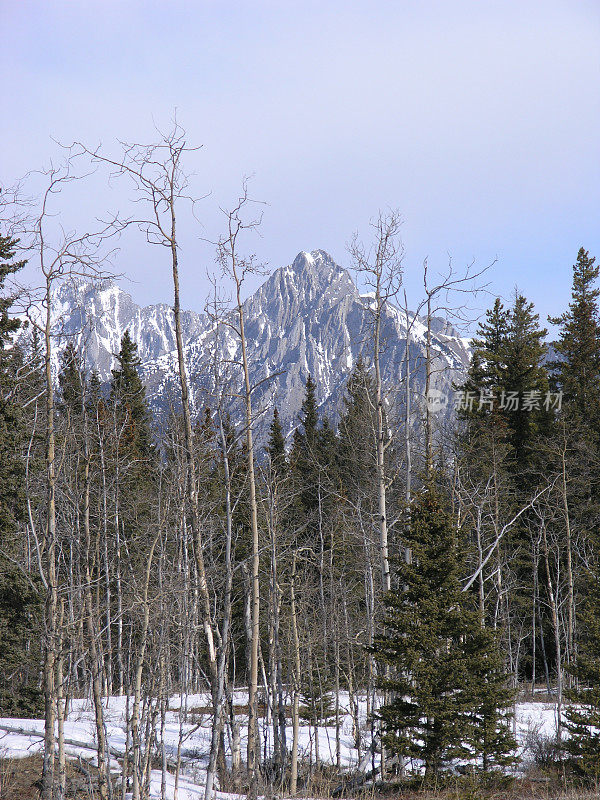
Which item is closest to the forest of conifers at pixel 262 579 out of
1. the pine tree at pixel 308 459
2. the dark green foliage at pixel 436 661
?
the dark green foliage at pixel 436 661

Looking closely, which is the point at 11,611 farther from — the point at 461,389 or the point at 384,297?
the point at 461,389

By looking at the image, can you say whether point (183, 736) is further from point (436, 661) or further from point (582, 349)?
point (582, 349)

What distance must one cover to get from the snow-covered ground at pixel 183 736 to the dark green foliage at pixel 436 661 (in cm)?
349

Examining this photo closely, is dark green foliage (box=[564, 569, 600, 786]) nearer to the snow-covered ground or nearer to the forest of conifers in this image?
the forest of conifers

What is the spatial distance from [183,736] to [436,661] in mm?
7216

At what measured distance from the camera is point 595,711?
1361cm

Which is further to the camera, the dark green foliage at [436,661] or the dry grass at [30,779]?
the dark green foliage at [436,661]

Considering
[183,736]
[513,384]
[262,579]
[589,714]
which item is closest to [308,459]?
[513,384]

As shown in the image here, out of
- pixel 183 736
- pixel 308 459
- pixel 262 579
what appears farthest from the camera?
pixel 308 459

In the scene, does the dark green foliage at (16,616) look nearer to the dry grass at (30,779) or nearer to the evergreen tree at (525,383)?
the dry grass at (30,779)

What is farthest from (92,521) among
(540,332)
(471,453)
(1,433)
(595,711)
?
(540,332)

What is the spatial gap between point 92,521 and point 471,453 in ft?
48.8

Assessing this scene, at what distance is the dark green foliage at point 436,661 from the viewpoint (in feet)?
33.8

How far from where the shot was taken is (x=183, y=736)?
1432 centimetres
